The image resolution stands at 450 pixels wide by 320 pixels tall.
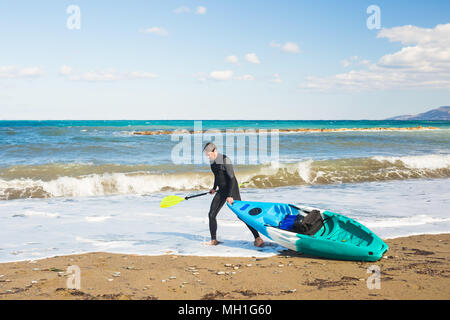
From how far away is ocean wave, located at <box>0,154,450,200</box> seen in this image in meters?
13.3

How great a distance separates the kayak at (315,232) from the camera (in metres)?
5.54

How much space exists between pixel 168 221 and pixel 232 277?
3.94 metres

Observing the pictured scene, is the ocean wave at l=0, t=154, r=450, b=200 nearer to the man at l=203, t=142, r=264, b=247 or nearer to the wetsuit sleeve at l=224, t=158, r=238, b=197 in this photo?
the man at l=203, t=142, r=264, b=247

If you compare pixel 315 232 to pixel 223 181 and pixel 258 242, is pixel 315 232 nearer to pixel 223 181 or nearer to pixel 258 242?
pixel 258 242

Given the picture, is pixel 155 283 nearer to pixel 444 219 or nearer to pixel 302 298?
pixel 302 298

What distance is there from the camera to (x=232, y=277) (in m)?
5.12

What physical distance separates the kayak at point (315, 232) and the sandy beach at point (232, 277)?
6.5 inches

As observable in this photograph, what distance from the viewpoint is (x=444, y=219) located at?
8430 mm

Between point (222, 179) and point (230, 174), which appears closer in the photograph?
point (230, 174)

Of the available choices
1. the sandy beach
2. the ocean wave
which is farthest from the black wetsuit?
the ocean wave

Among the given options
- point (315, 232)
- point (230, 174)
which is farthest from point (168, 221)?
point (315, 232)

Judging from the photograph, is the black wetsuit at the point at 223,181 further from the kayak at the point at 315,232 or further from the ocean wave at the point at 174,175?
the ocean wave at the point at 174,175

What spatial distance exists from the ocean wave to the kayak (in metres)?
7.70

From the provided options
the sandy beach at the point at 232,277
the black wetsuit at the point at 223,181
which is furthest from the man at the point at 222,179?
the sandy beach at the point at 232,277
